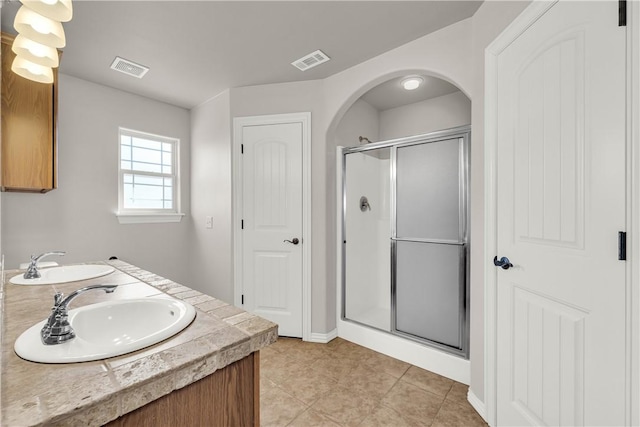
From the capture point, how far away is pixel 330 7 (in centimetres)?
176

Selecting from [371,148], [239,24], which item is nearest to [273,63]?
[239,24]

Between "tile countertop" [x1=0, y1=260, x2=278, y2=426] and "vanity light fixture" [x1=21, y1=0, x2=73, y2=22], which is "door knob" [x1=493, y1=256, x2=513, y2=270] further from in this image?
"vanity light fixture" [x1=21, y1=0, x2=73, y2=22]

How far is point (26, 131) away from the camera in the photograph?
177 centimetres

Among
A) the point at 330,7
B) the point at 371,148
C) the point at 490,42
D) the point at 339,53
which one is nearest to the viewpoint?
the point at 490,42

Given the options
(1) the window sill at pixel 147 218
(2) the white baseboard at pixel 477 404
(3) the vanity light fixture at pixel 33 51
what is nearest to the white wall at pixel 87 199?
(1) the window sill at pixel 147 218

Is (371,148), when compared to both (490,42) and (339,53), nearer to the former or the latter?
(339,53)

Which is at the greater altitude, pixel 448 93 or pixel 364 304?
pixel 448 93

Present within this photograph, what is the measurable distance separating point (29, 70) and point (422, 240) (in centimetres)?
248

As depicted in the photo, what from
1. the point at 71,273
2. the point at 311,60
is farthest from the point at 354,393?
the point at 311,60

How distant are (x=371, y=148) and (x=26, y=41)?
2226 millimetres

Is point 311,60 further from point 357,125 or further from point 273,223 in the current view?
point 273,223

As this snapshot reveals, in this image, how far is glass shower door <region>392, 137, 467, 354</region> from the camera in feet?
6.81

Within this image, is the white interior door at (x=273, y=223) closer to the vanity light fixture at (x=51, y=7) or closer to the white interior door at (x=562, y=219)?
the white interior door at (x=562, y=219)

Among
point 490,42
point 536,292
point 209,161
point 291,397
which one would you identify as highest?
point 490,42
